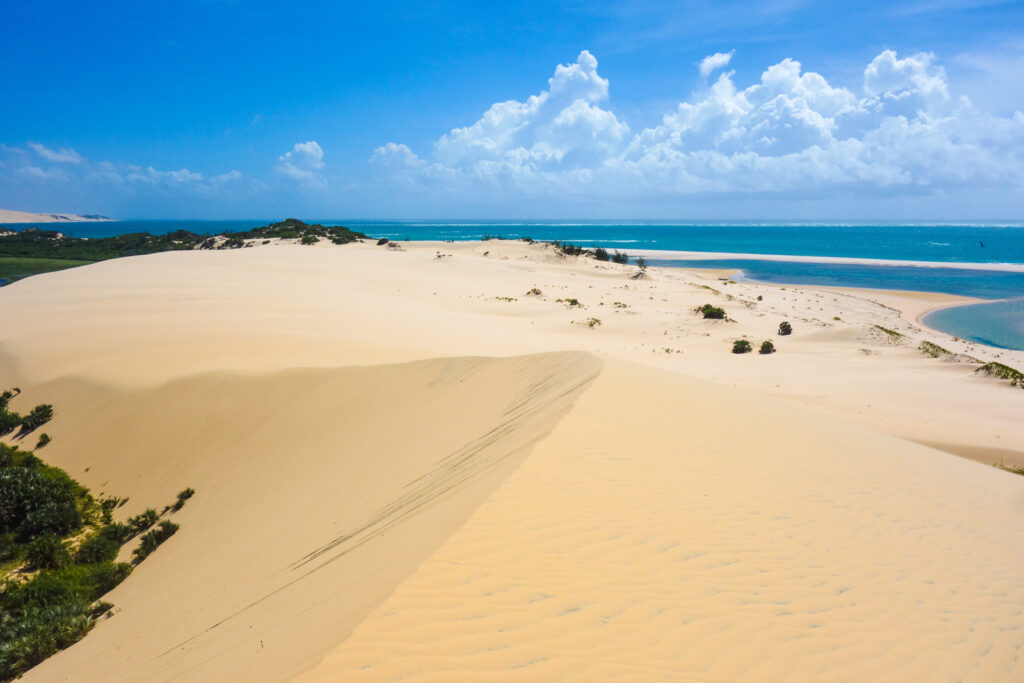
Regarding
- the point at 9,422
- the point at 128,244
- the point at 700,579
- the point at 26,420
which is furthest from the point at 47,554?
the point at 128,244

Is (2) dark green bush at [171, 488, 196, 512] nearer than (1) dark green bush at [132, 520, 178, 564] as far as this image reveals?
No

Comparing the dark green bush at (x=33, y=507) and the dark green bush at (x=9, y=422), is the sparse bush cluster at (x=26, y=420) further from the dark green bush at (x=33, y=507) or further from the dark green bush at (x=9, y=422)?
the dark green bush at (x=33, y=507)

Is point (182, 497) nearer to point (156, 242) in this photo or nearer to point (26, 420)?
point (26, 420)

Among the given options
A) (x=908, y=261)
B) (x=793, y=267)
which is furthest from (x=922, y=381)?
(x=908, y=261)

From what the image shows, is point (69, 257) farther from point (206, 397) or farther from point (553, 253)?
point (206, 397)

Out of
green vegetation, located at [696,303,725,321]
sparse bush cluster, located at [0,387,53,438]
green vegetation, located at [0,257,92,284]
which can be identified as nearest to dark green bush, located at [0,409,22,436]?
sparse bush cluster, located at [0,387,53,438]

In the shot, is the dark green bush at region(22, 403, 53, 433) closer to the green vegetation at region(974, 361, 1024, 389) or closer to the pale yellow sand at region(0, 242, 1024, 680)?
the pale yellow sand at region(0, 242, 1024, 680)
